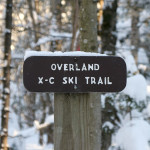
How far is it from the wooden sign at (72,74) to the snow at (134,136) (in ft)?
11.1

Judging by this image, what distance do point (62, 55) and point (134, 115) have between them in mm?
4307

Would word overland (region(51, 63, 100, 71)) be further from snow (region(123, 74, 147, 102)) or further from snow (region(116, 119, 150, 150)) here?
snow (region(123, 74, 147, 102))

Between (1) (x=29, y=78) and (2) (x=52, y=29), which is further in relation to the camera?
(2) (x=52, y=29)

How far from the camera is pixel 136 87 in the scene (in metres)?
6.04

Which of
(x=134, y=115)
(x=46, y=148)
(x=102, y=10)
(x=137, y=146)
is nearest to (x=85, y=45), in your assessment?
(x=137, y=146)

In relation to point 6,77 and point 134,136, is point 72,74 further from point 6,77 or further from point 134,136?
point 6,77

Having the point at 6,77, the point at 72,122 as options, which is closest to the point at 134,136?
the point at 6,77

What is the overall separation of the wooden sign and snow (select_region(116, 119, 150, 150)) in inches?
134

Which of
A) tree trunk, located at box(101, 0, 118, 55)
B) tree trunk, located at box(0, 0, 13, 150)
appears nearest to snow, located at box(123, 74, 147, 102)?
tree trunk, located at box(101, 0, 118, 55)

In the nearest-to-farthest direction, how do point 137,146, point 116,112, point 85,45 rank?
point 85,45 < point 137,146 < point 116,112

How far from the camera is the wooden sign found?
2.22 metres

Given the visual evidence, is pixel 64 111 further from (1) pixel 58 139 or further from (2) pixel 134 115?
(2) pixel 134 115

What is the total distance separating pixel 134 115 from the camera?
20.6 feet

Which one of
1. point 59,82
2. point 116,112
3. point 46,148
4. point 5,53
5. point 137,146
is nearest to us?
point 59,82
